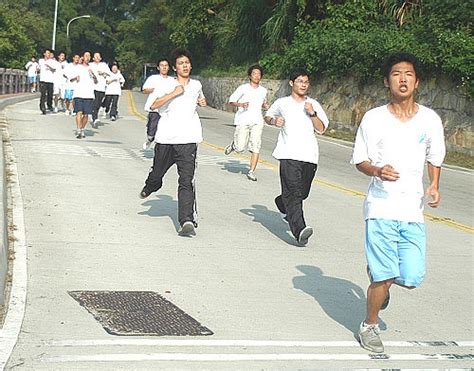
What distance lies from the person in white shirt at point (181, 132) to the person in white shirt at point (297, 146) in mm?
882

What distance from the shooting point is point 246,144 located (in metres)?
14.6

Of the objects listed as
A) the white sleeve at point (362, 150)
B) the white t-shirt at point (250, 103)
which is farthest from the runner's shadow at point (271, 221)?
the white sleeve at point (362, 150)

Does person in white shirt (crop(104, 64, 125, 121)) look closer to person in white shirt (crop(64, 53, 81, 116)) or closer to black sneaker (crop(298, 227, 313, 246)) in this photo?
person in white shirt (crop(64, 53, 81, 116))

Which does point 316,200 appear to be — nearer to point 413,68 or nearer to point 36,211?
point 36,211

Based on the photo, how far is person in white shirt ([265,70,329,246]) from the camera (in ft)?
30.7

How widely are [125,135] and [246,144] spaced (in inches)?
262

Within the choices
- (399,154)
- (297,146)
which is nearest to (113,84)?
(297,146)

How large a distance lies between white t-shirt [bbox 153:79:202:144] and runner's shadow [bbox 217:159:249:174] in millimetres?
5481

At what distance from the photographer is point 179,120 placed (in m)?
9.55

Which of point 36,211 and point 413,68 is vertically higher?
point 413,68

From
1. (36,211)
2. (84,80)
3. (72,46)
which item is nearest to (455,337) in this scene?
(36,211)

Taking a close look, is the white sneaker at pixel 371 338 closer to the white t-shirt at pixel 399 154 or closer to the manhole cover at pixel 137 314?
the white t-shirt at pixel 399 154

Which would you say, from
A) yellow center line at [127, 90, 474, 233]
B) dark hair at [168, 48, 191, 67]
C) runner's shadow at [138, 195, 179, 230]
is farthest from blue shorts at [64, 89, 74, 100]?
dark hair at [168, 48, 191, 67]

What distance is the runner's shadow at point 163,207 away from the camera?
10617 mm
